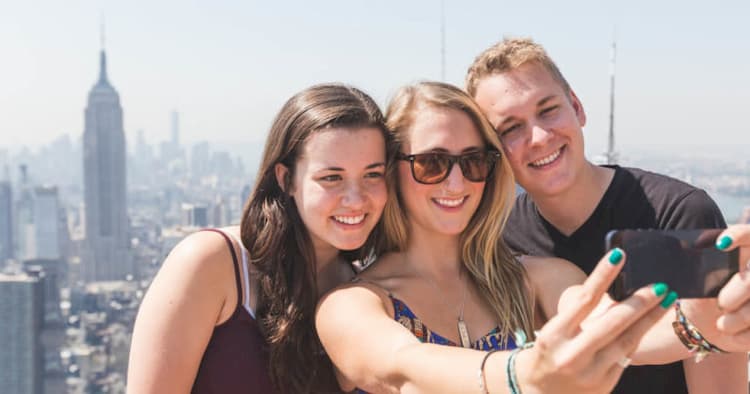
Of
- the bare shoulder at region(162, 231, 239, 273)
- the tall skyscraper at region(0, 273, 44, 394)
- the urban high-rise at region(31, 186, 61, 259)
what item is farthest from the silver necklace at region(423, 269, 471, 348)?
the urban high-rise at region(31, 186, 61, 259)

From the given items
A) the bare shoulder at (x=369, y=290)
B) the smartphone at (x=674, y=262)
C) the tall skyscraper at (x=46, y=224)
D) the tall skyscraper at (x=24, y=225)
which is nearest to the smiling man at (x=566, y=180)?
the bare shoulder at (x=369, y=290)

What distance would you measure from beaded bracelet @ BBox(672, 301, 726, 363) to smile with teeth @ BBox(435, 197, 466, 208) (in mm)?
808

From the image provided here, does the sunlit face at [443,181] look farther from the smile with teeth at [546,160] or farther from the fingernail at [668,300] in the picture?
the fingernail at [668,300]

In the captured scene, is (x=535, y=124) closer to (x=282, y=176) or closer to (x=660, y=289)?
(x=282, y=176)

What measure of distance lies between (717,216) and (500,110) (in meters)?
0.88

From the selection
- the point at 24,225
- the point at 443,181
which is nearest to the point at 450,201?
the point at 443,181

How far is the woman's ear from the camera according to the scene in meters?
2.82

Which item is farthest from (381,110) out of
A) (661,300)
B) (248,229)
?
(661,300)

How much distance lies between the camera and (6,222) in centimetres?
11862

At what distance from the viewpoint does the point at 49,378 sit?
233 feet

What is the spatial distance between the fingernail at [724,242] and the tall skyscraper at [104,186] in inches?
4143

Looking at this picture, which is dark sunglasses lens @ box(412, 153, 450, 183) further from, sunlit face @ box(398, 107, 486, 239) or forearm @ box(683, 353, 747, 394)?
forearm @ box(683, 353, 747, 394)

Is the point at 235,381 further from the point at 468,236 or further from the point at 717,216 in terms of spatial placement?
the point at 717,216

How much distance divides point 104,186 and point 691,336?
126923 mm
